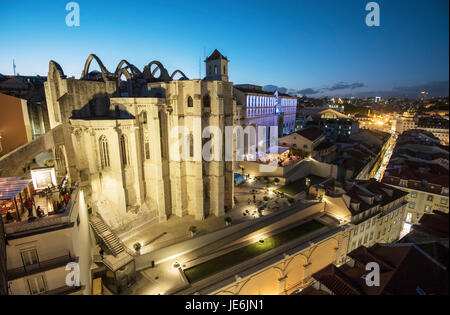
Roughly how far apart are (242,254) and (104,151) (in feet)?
58.2

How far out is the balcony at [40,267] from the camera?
13170mm

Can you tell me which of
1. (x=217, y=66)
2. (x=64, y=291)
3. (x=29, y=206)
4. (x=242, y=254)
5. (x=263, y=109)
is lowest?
(x=242, y=254)

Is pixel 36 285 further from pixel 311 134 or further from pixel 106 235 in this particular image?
pixel 311 134

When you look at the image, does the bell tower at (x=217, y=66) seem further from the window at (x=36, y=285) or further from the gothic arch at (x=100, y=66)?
the window at (x=36, y=285)

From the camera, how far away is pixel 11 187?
46.5 feet

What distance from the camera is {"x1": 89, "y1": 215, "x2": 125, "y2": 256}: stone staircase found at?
66.2 ft

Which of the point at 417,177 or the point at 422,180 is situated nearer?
the point at 422,180

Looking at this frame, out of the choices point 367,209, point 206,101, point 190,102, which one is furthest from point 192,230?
point 367,209

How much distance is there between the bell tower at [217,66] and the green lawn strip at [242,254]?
35.2 meters

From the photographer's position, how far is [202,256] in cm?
2238

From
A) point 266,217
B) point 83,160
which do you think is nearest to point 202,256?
point 266,217

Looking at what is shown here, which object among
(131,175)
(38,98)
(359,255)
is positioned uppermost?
(38,98)
